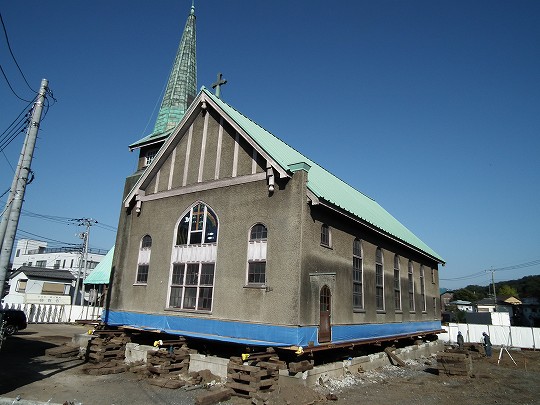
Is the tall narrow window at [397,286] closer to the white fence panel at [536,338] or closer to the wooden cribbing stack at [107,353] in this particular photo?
the wooden cribbing stack at [107,353]

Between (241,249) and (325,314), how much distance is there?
13.7 feet

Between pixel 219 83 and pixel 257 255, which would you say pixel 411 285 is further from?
pixel 219 83

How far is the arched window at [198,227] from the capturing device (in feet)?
55.9

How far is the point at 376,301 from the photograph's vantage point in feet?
65.0

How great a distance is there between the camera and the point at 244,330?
14273 mm

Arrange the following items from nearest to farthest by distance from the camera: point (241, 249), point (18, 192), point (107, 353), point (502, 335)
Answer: point (18, 192), point (241, 249), point (107, 353), point (502, 335)

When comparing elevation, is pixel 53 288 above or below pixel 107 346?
above

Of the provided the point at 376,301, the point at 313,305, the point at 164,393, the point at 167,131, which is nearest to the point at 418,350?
the point at 376,301

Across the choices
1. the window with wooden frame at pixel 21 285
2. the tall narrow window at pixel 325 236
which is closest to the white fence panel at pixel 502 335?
the tall narrow window at pixel 325 236

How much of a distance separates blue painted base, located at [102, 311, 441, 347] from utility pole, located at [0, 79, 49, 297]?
669cm

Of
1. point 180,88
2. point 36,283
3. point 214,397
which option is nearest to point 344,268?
point 214,397

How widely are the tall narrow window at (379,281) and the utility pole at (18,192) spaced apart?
52.8 ft

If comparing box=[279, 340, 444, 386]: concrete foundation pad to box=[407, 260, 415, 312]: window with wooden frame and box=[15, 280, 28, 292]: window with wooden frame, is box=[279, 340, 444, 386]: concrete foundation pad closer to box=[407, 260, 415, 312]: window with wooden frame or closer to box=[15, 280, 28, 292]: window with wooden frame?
box=[407, 260, 415, 312]: window with wooden frame

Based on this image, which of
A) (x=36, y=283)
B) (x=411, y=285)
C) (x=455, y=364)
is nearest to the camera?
(x=455, y=364)
